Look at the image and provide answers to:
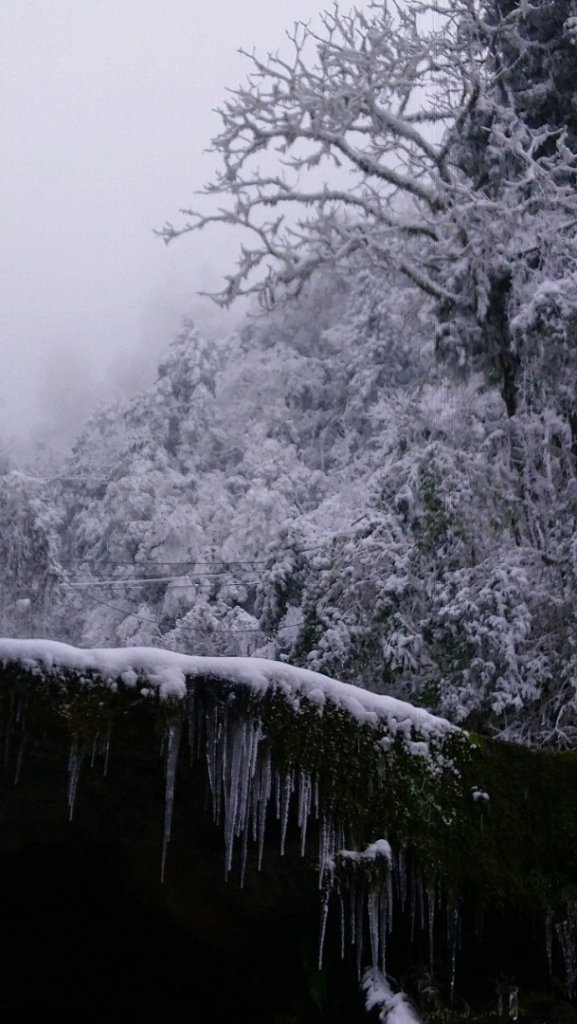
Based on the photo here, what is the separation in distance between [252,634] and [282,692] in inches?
580

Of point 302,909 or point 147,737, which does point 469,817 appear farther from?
point 147,737

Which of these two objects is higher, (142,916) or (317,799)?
(317,799)

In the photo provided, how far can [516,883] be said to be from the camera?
522 cm

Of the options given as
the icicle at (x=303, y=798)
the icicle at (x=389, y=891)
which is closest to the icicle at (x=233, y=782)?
the icicle at (x=303, y=798)

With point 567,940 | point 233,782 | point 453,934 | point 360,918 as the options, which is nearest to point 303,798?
point 233,782

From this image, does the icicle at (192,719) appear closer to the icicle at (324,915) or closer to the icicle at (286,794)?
the icicle at (286,794)

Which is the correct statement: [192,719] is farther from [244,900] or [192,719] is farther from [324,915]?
[244,900]


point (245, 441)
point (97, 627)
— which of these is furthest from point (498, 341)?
point (245, 441)

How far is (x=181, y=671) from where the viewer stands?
15.4 ft

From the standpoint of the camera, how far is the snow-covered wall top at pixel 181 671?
461cm

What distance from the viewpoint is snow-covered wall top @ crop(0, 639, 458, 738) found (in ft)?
15.1

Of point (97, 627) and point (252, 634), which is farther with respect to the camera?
point (97, 627)

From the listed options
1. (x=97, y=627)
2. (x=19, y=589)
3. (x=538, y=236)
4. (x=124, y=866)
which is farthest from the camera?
(x=97, y=627)

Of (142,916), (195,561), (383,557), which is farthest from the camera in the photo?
(195,561)
